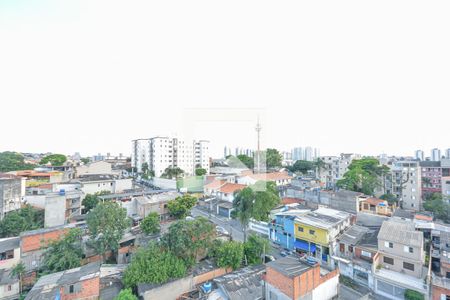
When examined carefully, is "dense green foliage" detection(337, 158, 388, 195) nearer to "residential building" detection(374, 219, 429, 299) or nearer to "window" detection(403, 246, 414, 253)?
"residential building" detection(374, 219, 429, 299)

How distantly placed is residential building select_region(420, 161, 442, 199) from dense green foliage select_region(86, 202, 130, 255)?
2859 centimetres

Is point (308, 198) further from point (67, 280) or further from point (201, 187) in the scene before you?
point (67, 280)

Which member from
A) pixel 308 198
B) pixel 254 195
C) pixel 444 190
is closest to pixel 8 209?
pixel 254 195

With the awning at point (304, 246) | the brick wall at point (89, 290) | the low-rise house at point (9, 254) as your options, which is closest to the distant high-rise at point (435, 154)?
the awning at point (304, 246)

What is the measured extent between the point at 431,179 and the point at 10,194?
125ft

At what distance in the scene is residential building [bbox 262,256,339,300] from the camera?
278 inches

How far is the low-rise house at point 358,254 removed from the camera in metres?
9.87

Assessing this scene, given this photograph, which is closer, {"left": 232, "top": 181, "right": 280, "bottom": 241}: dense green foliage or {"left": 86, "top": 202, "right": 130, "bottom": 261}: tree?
{"left": 86, "top": 202, "right": 130, "bottom": 261}: tree

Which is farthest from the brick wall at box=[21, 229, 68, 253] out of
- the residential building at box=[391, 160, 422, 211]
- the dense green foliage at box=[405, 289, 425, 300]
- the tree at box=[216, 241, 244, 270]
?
the residential building at box=[391, 160, 422, 211]

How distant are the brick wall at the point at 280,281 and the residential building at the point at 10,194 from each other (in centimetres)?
1640

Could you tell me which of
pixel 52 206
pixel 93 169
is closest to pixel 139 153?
pixel 93 169

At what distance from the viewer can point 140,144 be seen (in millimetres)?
38875

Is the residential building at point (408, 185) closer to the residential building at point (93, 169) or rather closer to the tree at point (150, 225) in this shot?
the tree at point (150, 225)

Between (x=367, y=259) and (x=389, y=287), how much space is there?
1.33m
